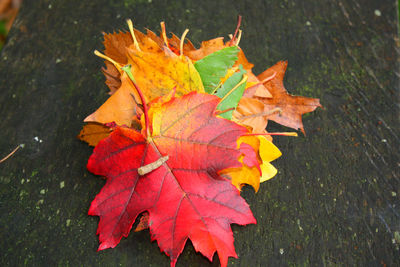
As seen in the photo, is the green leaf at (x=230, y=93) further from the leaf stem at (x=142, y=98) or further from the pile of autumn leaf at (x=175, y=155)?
the leaf stem at (x=142, y=98)

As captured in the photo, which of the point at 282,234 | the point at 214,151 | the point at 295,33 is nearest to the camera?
the point at 214,151

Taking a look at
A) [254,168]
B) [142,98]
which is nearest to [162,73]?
Answer: [142,98]

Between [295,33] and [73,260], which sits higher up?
[295,33]

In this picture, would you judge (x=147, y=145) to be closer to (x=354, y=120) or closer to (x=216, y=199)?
(x=216, y=199)

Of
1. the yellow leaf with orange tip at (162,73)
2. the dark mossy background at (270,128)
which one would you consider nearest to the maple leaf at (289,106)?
the dark mossy background at (270,128)

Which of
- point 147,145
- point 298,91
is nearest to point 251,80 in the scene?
point 298,91

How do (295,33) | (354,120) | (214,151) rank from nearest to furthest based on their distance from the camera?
(214,151) < (354,120) < (295,33)
